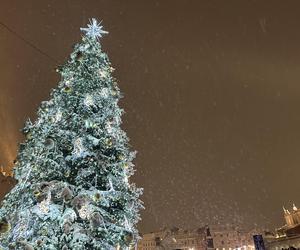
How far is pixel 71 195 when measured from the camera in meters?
7.79

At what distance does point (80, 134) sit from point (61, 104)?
1.44 meters

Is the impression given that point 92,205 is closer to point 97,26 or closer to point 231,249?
point 97,26

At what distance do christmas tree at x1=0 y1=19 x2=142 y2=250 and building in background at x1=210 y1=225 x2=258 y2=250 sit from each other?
82961mm

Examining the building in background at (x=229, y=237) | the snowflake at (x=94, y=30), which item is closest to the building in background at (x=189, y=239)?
the building in background at (x=229, y=237)

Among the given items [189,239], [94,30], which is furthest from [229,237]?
[94,30]

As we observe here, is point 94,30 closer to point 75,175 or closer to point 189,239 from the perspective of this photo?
point 75,175

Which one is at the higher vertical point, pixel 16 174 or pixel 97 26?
pixel 97 26

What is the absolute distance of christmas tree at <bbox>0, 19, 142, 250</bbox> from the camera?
24.9ft

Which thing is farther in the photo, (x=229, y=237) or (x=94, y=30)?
(x=229, y=237)

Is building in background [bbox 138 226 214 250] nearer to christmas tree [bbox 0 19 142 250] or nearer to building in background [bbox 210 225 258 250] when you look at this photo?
building in background [bbox 210 225 258 250]

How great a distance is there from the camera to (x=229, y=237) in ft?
287

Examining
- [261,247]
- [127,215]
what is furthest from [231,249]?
[127,215]

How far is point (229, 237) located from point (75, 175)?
88.8m

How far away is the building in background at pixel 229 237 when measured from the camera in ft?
281
